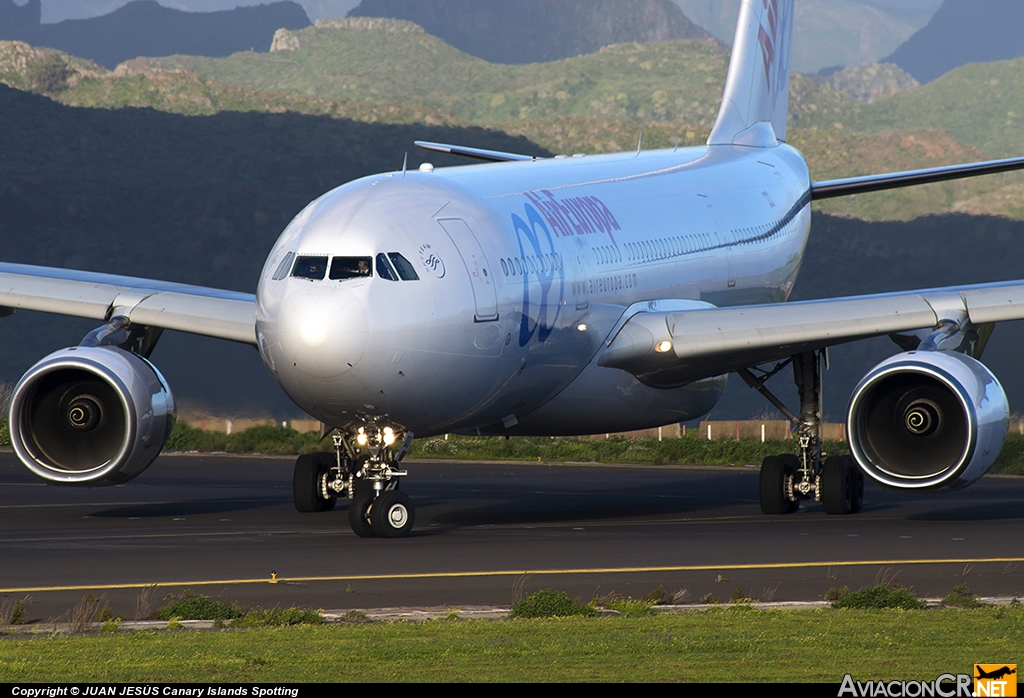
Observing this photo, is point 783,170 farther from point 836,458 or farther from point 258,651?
point 258,651

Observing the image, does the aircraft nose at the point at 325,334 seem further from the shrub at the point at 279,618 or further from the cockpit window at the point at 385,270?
the shrub at the point at 279,618

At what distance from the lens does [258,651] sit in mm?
10516

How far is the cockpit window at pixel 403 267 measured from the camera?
1752 cm

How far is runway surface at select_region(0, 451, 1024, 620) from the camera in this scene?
14.2 meters

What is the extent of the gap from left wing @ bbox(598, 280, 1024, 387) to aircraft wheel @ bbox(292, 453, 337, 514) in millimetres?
4533

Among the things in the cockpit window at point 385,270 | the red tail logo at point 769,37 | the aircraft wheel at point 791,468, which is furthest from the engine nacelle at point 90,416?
the red tail logo at point 769,37

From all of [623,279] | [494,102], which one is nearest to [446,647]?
[623,279]

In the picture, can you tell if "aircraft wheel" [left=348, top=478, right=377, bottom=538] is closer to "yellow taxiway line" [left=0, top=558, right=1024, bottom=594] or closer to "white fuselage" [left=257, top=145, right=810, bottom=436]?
"white fuselage" [left=257, top=145, right=810, bottom=436]

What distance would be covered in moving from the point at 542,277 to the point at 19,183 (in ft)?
250

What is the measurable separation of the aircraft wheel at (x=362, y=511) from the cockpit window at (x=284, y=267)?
277 cm

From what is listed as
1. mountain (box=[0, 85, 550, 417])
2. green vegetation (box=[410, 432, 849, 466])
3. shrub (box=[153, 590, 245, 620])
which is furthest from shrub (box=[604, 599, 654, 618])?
mountain (box=[0, 85, 550, 417])

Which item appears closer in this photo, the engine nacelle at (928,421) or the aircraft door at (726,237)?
the engine nacelle at (928,421)

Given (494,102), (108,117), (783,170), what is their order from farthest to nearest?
(494,102) → (108,117) → (783,170)

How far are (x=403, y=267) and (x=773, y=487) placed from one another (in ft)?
27.0
